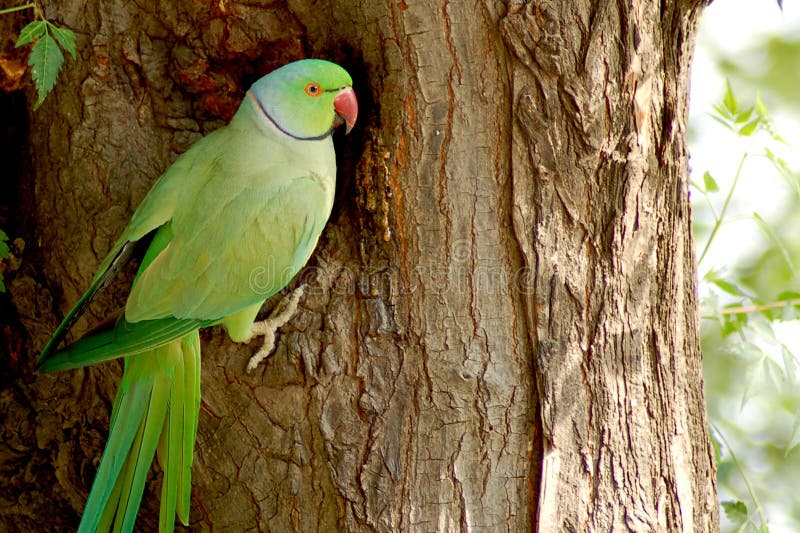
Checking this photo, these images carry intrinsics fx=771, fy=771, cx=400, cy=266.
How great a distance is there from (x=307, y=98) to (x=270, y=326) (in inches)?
22.7

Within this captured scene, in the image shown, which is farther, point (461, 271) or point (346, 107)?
point (346, 107)

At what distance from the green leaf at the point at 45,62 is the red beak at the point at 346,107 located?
→ 0.62 meters

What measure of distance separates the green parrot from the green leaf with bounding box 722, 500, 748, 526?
56.2 inches

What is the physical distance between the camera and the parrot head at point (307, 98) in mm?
1850

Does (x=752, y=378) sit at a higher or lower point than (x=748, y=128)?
lower

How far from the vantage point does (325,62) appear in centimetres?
183

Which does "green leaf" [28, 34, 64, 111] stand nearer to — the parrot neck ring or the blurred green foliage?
the parrot neck ring

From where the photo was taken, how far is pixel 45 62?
5.26ft

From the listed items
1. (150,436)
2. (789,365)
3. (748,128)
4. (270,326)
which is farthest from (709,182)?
(150,436)

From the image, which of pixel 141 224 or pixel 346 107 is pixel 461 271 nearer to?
pixel 346 107

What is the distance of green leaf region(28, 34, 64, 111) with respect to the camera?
5.23 feet

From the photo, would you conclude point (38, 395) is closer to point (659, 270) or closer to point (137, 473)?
point (137, 473)

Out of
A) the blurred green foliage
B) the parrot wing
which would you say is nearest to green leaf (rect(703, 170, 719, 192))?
the blurred green foliage

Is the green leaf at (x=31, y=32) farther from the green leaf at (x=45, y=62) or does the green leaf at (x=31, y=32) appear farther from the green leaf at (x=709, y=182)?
the green leaf at (x=709, y=182)
